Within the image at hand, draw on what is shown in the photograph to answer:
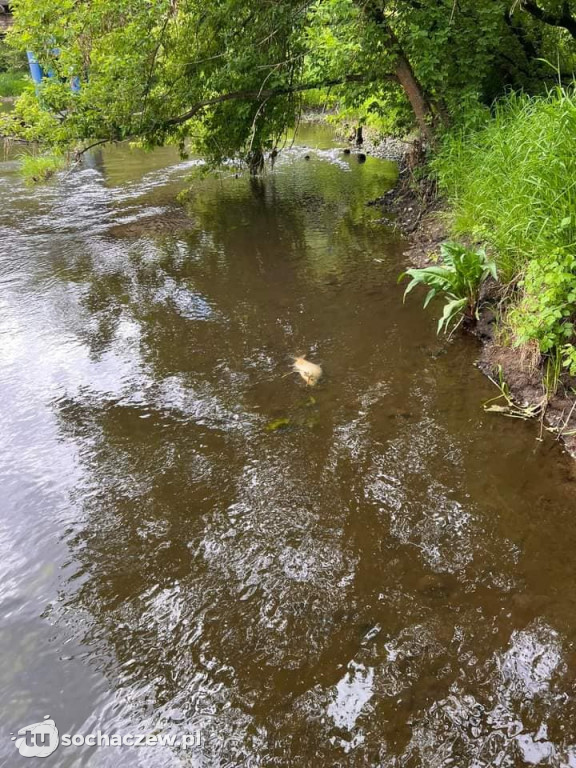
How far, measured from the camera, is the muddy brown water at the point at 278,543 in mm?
2191

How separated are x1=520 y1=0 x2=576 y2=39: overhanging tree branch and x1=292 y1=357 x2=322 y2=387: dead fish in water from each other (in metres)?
6.93

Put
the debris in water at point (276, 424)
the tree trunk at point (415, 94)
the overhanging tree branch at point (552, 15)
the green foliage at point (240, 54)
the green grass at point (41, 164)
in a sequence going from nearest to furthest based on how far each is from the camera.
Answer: the debris in water at point (276, 424) → the green foliage at point (240, 54) → the tree trunk at point (415, 94) → the overhanging tree branch at point (552, 15) → the green grass at point (41, 164)

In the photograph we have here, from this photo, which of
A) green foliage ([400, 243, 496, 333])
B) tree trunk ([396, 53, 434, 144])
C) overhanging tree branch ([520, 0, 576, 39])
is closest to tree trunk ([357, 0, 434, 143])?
tree trunk ([396, 53, 434, 144])

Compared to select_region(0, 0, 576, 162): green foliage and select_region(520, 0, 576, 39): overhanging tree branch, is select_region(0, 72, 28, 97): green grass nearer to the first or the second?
select_region(0, 0, 576, 162): green foliage

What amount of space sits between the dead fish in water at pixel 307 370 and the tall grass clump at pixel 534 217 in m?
1.61

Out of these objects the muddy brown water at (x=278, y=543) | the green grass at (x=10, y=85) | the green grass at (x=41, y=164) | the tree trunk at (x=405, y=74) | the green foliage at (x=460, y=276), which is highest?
the green grass at (x=10, y=85)

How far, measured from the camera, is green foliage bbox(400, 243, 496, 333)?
478 centimetres

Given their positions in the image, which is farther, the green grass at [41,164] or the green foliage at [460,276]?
the green grass at [41,164]

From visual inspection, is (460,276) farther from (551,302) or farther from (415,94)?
(415,94)

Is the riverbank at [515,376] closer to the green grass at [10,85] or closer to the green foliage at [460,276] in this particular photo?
the green foliage at [460,276]

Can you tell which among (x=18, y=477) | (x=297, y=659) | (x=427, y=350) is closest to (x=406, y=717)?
(x=297, y=659)

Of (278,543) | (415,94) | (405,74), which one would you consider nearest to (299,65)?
(405,74)

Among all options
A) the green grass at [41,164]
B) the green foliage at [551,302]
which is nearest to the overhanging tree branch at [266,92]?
the green grass at [41,164]

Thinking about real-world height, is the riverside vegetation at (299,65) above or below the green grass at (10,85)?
below
